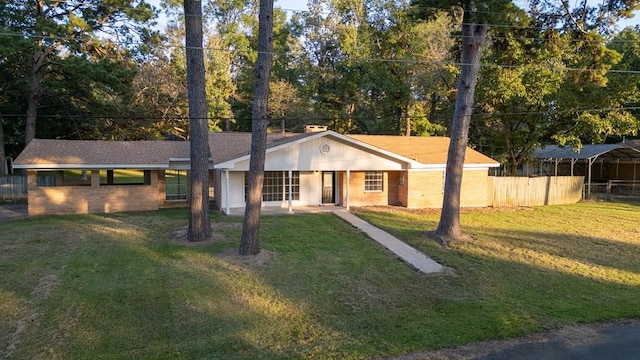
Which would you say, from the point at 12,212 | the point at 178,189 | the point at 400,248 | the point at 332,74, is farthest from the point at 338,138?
the point at 332,74

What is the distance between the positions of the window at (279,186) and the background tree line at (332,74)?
3.68 m

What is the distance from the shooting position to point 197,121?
12391mm

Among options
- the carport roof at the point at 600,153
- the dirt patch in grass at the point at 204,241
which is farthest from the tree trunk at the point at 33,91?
the carport roof at the point at 600,153

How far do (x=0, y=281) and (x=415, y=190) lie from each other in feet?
54.8

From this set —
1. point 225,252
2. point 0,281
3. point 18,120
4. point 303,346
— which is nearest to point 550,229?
point 225,252

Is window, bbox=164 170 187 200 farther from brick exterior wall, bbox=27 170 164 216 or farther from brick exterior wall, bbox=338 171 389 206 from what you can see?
brick exterior wall, bbox=338 171 389 206

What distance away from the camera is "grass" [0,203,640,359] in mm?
6371

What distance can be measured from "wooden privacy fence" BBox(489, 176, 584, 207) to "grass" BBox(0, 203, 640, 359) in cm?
759

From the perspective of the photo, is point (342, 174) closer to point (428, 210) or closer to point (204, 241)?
point (428, 210)

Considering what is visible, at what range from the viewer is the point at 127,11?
808 inches

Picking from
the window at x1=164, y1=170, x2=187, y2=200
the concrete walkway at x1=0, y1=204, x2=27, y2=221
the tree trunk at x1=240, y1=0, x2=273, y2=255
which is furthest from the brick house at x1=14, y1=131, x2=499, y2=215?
the tree trunk at x1=240, y1=0, x2=273, y2=255

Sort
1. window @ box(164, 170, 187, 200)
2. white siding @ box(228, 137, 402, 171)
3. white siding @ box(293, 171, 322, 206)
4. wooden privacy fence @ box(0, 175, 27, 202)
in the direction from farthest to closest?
wooden privacy fence @ box(0, 175, 27, 202)
window @ box(164, 170, 187, 200)
white siding @ box(293, 171, 322, 206)
white siding @ box(228, 137, 402, 171)

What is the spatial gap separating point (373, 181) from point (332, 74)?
690 inches

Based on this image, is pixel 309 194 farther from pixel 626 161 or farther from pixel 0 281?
pixel 626 161
